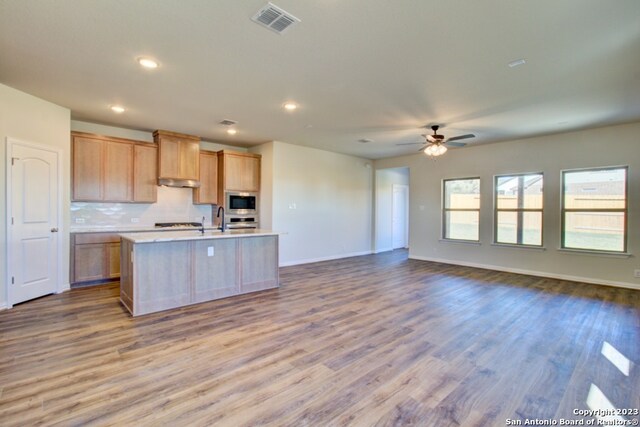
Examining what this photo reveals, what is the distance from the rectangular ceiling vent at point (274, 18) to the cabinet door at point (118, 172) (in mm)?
4299

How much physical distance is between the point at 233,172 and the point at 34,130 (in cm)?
318

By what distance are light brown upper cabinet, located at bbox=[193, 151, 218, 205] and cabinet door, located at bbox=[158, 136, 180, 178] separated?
1.97ft

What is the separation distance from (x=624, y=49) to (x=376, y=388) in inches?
144

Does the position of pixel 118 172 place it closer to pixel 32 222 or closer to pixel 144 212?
pixel 144 212

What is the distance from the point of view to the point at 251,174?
6.90 metres

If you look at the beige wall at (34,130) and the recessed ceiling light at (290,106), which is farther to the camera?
the recessed ceiling light at (290,106)

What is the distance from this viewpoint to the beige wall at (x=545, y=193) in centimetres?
522

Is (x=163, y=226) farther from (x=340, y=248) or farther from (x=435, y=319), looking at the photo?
(x=435, y=319)

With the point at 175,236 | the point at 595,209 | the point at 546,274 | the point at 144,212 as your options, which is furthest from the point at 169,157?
the point at 595,209

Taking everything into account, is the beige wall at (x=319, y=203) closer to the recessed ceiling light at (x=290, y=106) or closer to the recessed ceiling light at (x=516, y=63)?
the recessed ceiling light at (x=290, y=106)

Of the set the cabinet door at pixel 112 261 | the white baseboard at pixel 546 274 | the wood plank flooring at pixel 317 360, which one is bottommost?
the wood plank flooring at pixel 317 360

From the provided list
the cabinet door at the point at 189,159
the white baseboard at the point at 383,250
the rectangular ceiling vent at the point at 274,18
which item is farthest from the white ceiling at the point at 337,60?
the white baseboard at the point at 383,250

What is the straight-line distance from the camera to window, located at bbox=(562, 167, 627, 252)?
17.6 feet

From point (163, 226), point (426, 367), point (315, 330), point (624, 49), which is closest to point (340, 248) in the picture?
point (163, 226)
